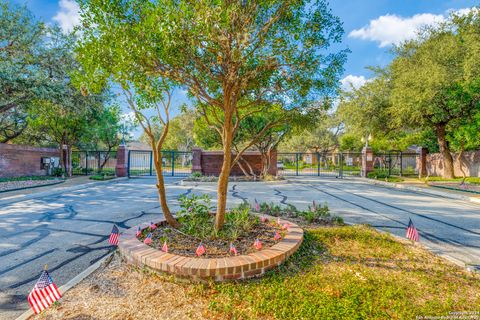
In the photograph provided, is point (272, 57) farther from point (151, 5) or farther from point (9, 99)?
point (9, 99)

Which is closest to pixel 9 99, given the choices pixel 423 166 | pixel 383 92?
pixel 383 92

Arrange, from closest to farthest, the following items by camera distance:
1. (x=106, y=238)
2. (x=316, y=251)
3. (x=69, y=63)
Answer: (x=316, y=251) → (x=106, y=238) → (x=69, y=63)

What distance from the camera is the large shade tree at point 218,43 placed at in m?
3.08

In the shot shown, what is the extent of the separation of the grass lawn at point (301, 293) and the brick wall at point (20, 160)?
1580cm

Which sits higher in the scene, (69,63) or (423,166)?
(69,63)

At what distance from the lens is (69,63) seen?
36.7 feet

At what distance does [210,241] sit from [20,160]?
1703cm

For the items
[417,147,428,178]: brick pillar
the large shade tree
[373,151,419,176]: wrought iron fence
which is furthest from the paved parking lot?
[417,147,428,178]: brick pillar

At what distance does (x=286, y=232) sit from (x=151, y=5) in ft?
12.3

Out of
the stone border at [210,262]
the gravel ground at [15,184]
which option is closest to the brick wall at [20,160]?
the gravel ground at [15,184]

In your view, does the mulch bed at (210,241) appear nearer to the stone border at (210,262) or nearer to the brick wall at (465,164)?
the stone border at (210,262)

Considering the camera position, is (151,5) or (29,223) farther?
(29,223)

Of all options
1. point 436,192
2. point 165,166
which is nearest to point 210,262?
point 436,192

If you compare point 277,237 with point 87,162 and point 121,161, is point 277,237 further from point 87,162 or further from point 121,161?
point 87,162
